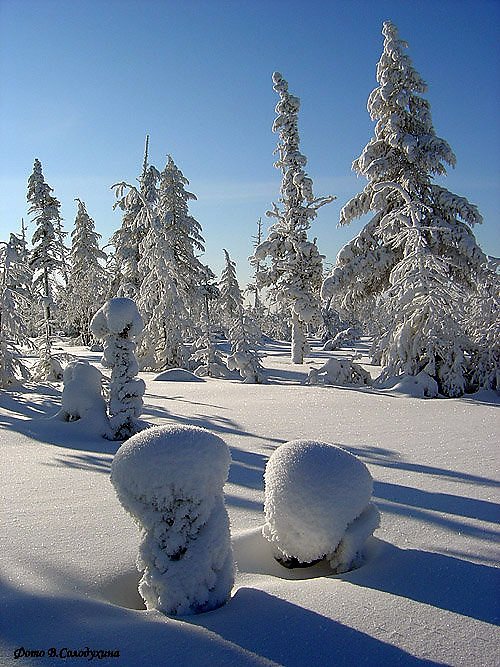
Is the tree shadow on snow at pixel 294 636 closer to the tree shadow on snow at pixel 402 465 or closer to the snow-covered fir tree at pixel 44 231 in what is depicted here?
the tree shadow on snow at pixel 402 465

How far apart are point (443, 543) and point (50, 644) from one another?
300cm

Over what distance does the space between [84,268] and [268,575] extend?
39.3 metres

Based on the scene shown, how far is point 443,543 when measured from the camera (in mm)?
3975

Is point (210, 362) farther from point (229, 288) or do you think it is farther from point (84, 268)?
point (84, 268)

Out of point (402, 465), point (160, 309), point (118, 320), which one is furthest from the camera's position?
point (160, 309)

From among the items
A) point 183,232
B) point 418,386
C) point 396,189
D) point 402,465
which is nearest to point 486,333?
point 418,386

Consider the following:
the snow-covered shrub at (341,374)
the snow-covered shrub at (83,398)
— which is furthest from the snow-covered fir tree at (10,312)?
the snow-covered shrub at (341,374)

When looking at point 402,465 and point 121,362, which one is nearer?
point 402,465

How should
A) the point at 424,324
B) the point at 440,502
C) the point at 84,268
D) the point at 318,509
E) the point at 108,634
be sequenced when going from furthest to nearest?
the point at 84,268 < the point at 424,324 < the point at 440,502 < the point at 318,509 < the point at 108,634

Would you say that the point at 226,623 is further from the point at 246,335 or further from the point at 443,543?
the point at 246,335

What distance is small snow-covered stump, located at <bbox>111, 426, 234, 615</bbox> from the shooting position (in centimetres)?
304

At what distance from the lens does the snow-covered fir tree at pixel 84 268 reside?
38.7 metres

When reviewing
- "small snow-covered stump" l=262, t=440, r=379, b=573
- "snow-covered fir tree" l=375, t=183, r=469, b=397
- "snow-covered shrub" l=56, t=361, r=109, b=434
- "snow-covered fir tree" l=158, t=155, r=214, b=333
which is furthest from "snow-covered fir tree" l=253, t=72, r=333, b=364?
"small snow-covered stump" l=262, t=440, r=379, b=573

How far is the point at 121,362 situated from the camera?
8.71 metres
